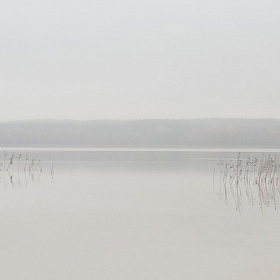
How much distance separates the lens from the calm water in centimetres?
402

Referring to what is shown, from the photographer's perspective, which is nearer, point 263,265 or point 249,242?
point 263,265

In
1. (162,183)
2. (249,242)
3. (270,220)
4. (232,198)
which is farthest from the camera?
(162,183)

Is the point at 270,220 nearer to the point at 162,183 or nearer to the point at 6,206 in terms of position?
the point at 6,206

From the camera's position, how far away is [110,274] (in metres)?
3.91

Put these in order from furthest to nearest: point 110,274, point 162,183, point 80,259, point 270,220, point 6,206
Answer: point 162,183, point 6,206, point 270,220, point 80,259, point 110,274

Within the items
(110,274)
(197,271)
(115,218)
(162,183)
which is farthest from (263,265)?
(162,183)

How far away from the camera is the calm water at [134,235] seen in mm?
4023

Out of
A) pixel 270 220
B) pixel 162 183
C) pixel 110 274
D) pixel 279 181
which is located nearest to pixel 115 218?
pixel 270 220

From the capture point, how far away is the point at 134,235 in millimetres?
5258

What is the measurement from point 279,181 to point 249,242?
227 inches

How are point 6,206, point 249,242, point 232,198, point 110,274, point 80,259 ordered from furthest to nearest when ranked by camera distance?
point 232,198, point 6,206, point 249,242, point 80,259, point 110,274

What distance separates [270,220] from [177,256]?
82.2 inches

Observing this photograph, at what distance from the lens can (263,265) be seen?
4.13 meters

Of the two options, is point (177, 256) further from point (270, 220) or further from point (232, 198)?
point (232, 198)
